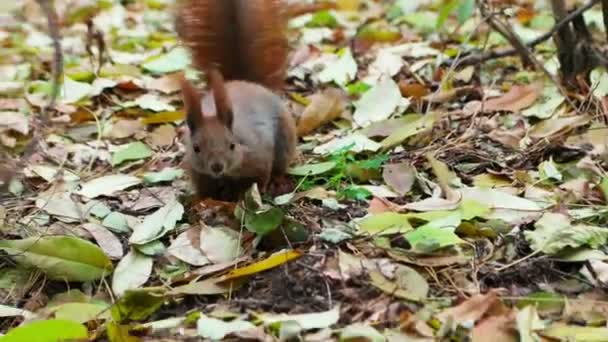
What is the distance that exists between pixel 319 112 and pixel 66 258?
51.2 inches

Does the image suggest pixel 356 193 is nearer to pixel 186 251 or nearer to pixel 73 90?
pixel 186 251

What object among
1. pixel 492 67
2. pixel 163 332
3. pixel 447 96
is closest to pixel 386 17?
pixel 492 67

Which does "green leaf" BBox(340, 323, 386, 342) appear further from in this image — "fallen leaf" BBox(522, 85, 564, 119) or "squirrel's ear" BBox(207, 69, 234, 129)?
"fallen leaf" BBox(522, 85, 564, 119)

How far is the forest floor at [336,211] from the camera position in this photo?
6.37ft

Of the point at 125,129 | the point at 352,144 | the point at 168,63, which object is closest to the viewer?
the point at 352,144

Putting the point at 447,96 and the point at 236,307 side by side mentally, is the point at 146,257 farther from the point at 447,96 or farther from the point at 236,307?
the point at 447,96

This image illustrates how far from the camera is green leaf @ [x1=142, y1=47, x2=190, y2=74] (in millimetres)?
3924

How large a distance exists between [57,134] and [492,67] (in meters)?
1.63

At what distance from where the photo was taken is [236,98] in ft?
9.31

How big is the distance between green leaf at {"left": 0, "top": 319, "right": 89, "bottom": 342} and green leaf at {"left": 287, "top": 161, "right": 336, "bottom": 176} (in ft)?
3.43

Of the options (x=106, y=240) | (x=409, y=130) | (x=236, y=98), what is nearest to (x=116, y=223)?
(x=106, y=240)

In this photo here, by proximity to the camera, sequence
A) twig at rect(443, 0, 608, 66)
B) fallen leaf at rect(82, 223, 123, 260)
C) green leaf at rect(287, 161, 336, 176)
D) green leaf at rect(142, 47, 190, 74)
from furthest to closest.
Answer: green leaf at rect(142, 47, 190, 74) → twig at rect(443, 0, 608, 66) → green leaf at rect(287, 161, 336, 176) → fallen leaf at rect(82, 223, 123, 260)

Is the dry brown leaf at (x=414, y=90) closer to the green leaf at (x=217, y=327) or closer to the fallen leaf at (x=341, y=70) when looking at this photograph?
the fallen leaf at (x=341, y=70)

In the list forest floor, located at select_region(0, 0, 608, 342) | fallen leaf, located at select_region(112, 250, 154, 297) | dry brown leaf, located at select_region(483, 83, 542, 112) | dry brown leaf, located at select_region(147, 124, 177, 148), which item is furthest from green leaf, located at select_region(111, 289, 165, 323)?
dry brown leaf, located at select_region(483, 83, 542, 112)
